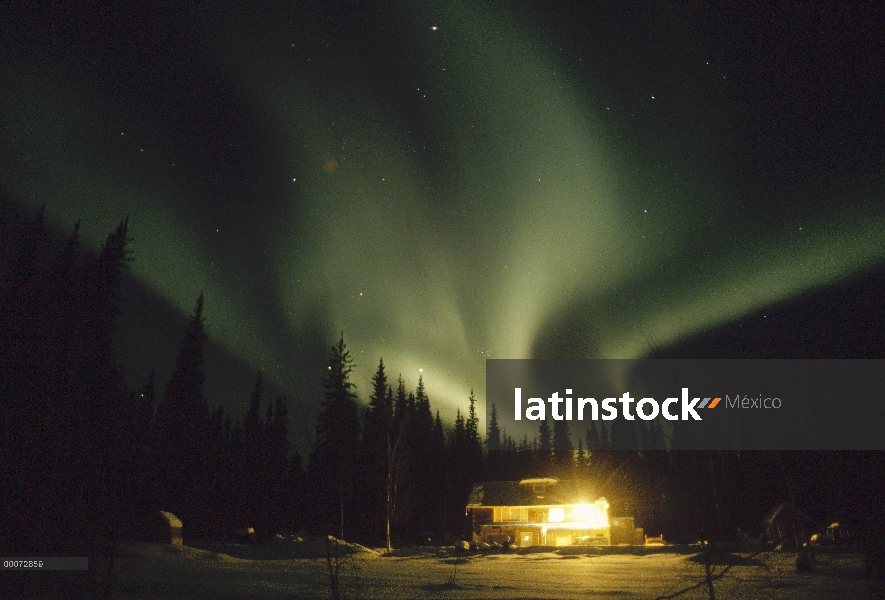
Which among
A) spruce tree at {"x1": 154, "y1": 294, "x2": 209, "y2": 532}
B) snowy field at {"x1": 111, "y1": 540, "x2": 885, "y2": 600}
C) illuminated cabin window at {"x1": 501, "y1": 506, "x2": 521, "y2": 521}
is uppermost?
spruce tree at {"x1": 154, "y1": 294, "x2": 209, "y2": 532}

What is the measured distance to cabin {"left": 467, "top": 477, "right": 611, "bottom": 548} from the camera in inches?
1799

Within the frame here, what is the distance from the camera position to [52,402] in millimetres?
29750

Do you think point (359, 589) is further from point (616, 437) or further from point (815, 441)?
point (616, 437)

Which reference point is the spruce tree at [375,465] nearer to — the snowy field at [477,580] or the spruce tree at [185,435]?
the spruce tree at [185,435]

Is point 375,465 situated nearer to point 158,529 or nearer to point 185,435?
point 185,435

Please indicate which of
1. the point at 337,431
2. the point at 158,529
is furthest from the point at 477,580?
the point at 337,431

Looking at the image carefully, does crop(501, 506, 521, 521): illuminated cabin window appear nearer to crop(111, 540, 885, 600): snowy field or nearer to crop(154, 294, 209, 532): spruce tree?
crop(111, 540, 885, 600): snowy field

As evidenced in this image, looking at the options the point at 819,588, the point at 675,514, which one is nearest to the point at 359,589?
the point at 819,588

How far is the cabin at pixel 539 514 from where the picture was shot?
45.7 m

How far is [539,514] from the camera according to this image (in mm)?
48219

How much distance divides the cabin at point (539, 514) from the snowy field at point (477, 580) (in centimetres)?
1793

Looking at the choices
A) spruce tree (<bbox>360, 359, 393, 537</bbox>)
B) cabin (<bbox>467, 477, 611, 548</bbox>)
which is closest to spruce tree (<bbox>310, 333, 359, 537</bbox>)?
spruce tree (<bbox>360, 359, 393, 537</bbox>)

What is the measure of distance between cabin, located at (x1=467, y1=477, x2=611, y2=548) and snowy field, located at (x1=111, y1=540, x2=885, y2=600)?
1793cm

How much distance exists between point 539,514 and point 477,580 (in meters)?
30.5
